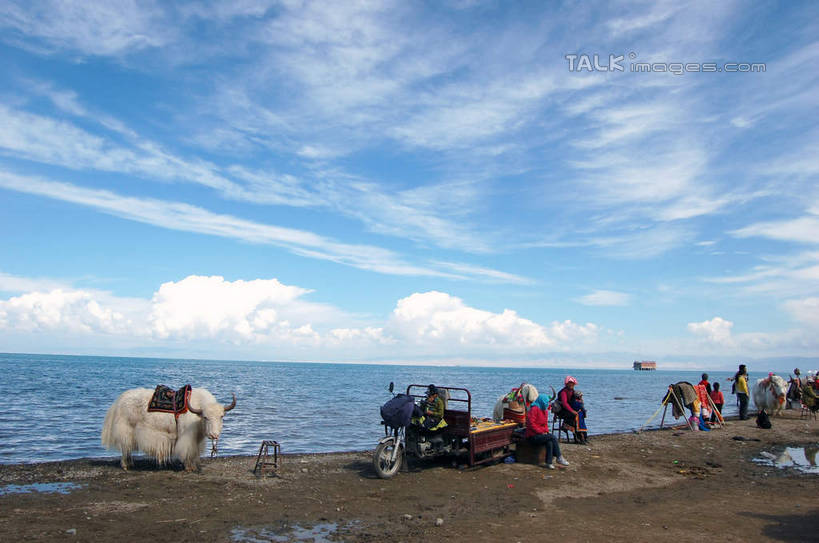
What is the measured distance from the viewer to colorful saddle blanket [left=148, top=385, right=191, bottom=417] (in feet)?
39.1

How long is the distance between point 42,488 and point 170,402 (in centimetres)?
275

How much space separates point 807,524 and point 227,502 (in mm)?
9349

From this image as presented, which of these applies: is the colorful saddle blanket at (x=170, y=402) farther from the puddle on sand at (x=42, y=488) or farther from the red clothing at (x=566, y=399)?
the red clothing at (x=566, y=399)

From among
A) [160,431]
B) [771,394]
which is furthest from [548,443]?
[771,394]

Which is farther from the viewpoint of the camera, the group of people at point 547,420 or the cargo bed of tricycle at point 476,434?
the group of people at point 547,420

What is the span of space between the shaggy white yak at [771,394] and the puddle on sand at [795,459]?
8.59 metres

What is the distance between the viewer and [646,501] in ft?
32.6

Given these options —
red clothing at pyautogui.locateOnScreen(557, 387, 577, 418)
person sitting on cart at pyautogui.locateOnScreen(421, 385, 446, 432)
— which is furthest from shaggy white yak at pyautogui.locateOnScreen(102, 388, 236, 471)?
red clothing at pyautogui.locateOnScreen(557, 387, 577, 418)

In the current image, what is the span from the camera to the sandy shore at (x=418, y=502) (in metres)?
7.80

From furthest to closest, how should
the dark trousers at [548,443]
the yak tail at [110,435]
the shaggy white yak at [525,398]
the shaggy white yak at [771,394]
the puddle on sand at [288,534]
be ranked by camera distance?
the shaggy white yak at [771,394]
the shaggy white yak at [525,398]
the dark trousers at [548,443]
the yak tail at [110,435]
the puddle on sand at [288,534]

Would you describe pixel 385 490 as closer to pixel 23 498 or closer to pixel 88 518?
pixel 88 518

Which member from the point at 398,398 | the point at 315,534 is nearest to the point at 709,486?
the point at 398,398

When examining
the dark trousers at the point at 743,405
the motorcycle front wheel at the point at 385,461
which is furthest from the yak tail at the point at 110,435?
the dark trousers at the point at 743,405

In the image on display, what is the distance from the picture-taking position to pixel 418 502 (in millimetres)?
9578
